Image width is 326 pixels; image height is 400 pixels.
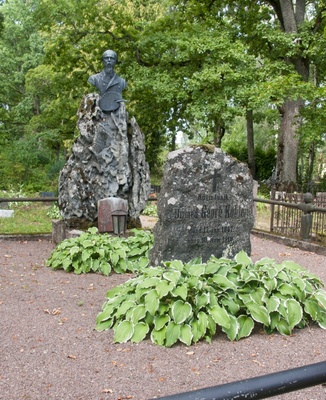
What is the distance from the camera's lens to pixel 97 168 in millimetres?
9477

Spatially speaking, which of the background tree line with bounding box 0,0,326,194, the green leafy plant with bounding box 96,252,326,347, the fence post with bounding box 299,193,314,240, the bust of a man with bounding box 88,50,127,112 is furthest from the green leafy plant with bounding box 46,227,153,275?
the background tree line with bounding box 0,0,326,194

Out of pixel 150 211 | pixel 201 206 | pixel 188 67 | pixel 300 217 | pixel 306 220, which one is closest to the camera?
pixel 201 206

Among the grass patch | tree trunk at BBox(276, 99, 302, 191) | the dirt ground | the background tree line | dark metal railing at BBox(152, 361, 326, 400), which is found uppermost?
the background tree line

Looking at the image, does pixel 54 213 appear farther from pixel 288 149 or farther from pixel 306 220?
pixel 288 149

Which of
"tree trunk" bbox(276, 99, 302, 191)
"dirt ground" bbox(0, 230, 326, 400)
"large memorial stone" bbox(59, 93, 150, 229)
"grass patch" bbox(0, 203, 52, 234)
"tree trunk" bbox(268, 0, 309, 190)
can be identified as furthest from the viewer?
"tree trunk" bbox(276, 99, 302, 191)

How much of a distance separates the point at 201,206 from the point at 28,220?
8.84m

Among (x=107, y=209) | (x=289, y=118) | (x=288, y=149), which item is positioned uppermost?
(x=289, y=118)

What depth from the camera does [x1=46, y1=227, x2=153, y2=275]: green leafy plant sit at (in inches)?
295

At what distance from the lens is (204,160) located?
637cm

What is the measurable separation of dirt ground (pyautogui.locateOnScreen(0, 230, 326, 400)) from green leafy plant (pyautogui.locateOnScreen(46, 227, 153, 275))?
1212 millimetres

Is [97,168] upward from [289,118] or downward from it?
downward

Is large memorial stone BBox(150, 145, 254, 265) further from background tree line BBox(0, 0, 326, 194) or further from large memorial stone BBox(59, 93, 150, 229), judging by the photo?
background tree line BBox(0, 0, 326, 194)

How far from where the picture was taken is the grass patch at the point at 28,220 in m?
12.1

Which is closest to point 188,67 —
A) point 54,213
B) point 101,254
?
point 54,213
